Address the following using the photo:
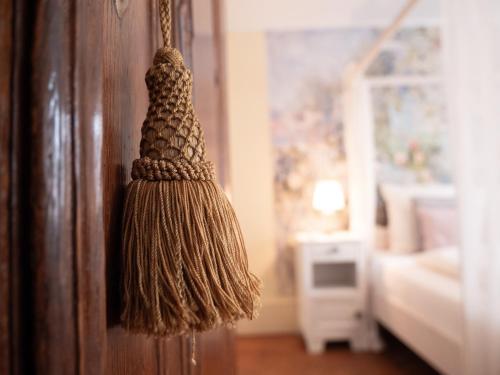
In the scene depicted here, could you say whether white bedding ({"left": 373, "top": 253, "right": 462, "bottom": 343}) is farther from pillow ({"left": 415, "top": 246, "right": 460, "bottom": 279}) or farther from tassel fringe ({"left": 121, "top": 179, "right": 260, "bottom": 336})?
tassel fringe ({"left": 121, "top": 179, "right": 260, "bottom": 336})

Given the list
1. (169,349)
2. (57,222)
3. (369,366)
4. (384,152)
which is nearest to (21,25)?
(57,222)

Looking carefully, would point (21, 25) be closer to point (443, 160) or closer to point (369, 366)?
point (369, 366)

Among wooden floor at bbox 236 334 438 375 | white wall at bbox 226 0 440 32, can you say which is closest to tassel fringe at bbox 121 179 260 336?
wooden floor at bbox 236 334 438 375

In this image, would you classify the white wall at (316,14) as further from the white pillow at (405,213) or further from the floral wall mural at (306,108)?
the white pillow at (405,213)

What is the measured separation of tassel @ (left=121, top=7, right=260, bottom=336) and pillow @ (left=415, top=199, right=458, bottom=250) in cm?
251

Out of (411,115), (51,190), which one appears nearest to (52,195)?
(51,190)

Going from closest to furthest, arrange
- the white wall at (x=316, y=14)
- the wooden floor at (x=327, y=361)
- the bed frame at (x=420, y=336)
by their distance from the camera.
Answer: the bed frame at (x=420, y=336)
the wooden floor at (x=327, y=361)
the white wall at (x=316, y=14)

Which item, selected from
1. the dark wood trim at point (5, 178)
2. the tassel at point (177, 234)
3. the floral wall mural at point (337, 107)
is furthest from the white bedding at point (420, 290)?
the dark wood trim at point (5, 178)

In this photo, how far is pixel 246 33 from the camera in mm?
3070

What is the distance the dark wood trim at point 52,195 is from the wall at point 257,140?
2.78 metres

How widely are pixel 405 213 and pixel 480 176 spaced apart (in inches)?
55.0

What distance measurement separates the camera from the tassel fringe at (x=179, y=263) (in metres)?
0.22

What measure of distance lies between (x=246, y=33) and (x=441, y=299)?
2.53 m

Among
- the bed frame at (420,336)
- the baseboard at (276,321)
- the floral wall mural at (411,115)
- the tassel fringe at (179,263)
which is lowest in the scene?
the baseboard at (276,321)
